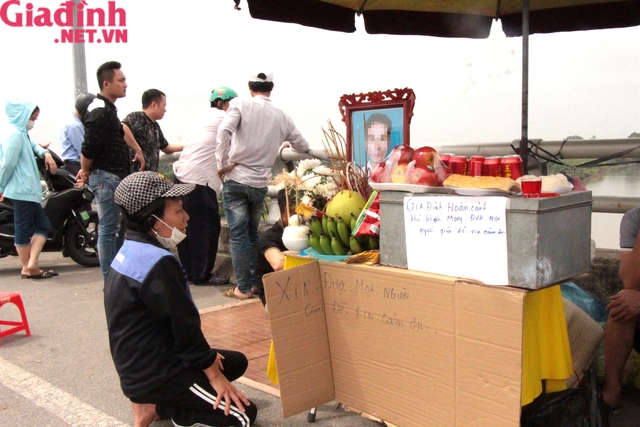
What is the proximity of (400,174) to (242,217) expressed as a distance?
110 inches

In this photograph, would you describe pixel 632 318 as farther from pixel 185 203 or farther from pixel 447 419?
pixel 185 203

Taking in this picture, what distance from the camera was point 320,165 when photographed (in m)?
3.24

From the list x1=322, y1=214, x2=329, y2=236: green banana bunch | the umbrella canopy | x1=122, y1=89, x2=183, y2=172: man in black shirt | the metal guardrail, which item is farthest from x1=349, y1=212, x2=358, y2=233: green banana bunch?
x1=122, y1=89, x2=183, y2=172: man in black shirt

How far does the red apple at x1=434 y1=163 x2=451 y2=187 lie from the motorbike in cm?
523

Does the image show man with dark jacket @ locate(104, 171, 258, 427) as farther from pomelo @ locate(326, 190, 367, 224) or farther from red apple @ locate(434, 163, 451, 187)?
red apple @ locate(434, 163, 451, 187)

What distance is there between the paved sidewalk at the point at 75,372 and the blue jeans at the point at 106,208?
569 mm

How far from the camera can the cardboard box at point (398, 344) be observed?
2271mm

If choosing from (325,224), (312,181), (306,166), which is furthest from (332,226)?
(306,166)

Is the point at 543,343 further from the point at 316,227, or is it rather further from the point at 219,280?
the point at 219,280

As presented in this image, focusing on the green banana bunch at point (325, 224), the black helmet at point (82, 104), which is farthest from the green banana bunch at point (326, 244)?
the black helmet at point (82, 104)

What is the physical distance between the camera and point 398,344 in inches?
104

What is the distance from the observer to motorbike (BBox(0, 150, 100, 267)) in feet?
22.4

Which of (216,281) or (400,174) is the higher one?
(400,174)

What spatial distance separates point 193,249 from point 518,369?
423 cm
